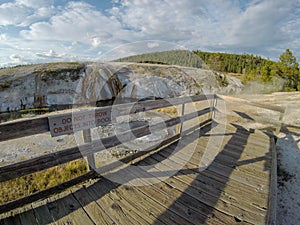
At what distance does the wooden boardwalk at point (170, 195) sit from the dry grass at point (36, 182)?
1.34m

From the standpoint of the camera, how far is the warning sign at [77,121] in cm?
181

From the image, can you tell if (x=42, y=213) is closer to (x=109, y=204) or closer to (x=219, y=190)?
(x=109, y=204)

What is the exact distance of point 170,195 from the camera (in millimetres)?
2221

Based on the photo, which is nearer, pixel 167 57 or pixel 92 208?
pixel 92 208

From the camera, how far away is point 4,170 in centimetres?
161

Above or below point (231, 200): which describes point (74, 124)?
above

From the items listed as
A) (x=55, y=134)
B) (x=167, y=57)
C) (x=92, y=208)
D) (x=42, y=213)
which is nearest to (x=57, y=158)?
(x=55, y=134)

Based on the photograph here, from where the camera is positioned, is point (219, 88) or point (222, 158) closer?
point (222, 158)

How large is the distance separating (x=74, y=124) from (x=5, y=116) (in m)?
13.2

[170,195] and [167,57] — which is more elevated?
[167,57]

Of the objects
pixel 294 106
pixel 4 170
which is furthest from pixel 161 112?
pixel 4 170

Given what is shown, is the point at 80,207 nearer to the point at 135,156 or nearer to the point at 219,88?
the point at 135,156

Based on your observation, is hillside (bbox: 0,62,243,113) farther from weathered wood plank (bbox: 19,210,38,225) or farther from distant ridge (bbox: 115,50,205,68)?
weathered wood plank (bbox: 19,210,38,225)

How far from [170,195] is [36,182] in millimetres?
3286
